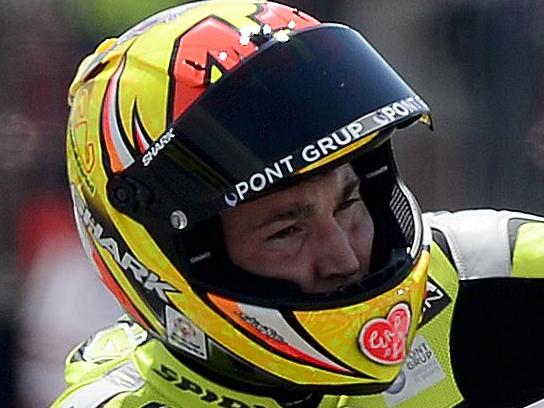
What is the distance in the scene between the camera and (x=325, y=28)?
7.11ft

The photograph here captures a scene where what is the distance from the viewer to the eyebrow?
2.11 m

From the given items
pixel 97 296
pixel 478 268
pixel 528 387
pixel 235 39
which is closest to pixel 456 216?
pixel 478 268

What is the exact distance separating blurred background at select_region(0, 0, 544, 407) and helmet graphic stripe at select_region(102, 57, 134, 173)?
2.40 m

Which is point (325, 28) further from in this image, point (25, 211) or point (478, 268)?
point (25, 211)

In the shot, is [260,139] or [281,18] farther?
[281,18]

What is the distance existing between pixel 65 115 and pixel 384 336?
286cm

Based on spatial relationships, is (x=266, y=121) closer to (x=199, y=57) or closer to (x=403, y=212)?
(x=199, y=57)

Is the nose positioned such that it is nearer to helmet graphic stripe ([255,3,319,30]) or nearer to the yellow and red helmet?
the yellow and red helmet

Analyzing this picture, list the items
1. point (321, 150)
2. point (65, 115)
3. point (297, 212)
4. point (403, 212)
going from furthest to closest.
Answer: point (65, 115) → point (403, 212) → point (297, 212) → point (321, 150)

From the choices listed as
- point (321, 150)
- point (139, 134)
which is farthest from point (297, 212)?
point (139, 134)

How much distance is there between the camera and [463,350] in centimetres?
221

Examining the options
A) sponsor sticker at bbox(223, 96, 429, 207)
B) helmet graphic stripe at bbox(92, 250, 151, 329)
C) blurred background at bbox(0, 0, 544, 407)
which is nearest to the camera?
sponsor sticker at bbox(223, 96, 429, 207)

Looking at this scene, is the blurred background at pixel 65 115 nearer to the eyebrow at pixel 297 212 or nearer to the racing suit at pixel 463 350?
the racing suit at pixel 463 350

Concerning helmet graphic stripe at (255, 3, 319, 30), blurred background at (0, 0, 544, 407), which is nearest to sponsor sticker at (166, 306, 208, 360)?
helmet graphic stripe at (255, 3, 319, 30)
